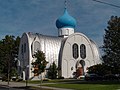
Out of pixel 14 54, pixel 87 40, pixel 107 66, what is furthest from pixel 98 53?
pixel 107 66

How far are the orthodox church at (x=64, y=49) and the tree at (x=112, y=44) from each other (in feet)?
93.8

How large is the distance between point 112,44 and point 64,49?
102ft

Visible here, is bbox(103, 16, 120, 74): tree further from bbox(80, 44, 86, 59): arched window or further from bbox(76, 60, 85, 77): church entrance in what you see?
bbox(80, 44, 86, 59): arched window

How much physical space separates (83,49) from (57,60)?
7.48 m

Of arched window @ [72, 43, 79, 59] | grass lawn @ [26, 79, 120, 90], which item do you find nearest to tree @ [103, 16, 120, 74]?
grass lawn @ [26, 79, 120, 90]

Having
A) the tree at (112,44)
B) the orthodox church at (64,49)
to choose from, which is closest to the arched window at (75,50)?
the orthodox church at (64,49)

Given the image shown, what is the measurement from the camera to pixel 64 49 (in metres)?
73.8

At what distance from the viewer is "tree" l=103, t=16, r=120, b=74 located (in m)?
42.6

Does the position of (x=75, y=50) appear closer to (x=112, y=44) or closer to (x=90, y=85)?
(x=112, y=44)

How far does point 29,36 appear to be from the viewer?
71.7m

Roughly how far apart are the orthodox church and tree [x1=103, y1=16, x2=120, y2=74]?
28583 millimetres

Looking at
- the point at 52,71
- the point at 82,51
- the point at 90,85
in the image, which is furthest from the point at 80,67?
the point at 90,85

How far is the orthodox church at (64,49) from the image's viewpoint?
7169 cm

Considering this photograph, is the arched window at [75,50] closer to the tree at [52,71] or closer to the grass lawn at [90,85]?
the tree at [52,71]
